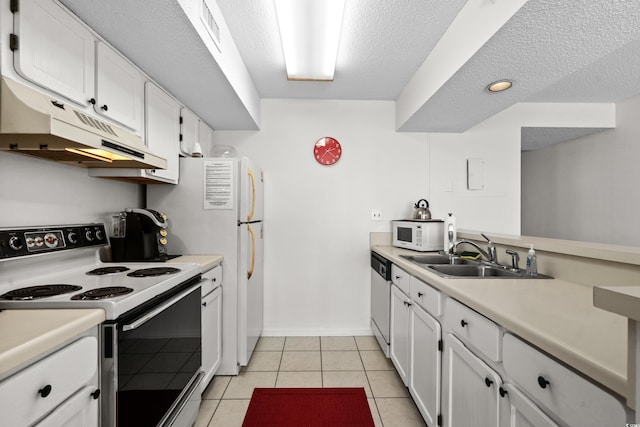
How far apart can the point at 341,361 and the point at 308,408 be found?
2.12ft

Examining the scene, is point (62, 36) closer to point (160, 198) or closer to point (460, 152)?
point (160, 198)

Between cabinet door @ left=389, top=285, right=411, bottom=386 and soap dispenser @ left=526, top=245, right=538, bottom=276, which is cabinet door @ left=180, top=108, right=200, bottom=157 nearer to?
cabinet door @ left=389, top=285, right=411, bottom=386

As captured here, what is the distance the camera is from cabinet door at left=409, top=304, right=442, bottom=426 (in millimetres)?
1460

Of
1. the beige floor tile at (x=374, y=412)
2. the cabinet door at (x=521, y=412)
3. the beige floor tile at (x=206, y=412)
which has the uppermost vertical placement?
the cabinet door at (x=521, y=412)

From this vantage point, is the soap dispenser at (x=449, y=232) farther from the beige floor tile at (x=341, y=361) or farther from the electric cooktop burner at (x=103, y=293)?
the electric cooktop burner at (x=103, y=293)

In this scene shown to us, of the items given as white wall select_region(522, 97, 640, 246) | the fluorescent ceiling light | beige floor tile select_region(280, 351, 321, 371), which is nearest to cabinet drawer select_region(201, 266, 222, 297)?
beige floor tile select_region(280, 351, 321, 371)

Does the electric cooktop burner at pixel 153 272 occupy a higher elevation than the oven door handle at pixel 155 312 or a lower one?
higher

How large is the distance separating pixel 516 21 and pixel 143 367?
2.17 meters

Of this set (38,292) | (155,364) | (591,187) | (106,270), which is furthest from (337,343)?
(591,187)

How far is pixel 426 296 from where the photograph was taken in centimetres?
162

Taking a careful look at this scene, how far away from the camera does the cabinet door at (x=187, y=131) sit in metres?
2.32

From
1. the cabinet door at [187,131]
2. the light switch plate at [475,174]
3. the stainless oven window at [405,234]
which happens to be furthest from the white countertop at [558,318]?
the cabinet door at [187,131]

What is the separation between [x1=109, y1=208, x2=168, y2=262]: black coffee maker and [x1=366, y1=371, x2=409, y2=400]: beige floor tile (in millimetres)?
1714

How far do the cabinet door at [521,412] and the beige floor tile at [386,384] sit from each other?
3.97ft
